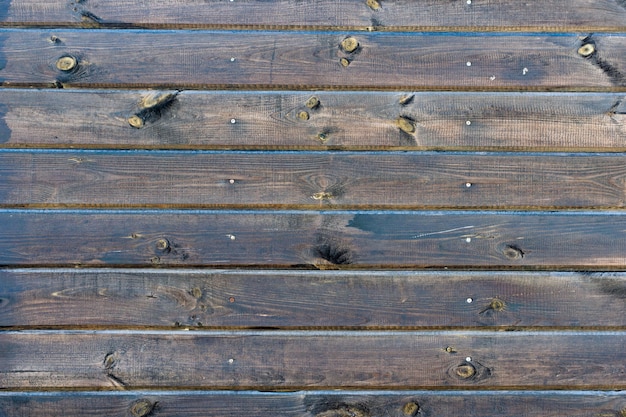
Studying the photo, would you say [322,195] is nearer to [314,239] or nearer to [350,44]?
[314,239]

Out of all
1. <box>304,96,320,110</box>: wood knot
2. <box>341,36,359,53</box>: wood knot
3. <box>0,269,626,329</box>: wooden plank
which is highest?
<box>341,36,359,53</box>: wood knot

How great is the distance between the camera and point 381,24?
1.99 metres

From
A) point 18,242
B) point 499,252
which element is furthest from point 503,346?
→ point 18,242

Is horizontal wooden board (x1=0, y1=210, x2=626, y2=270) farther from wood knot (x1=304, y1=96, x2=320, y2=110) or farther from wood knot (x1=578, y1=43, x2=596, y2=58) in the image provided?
wood knot (x1=578, y1=43, x2=596, y2=58)

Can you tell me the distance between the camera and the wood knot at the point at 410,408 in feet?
6.37

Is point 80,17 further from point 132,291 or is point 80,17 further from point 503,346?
point 503,346

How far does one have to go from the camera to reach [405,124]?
193 cm

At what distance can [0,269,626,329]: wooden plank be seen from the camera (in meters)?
1.94

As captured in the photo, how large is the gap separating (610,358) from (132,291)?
2.35 m

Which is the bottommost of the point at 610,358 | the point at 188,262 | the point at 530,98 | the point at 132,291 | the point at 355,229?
the point at 610,358

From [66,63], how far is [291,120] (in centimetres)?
113

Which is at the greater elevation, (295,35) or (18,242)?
(295,35)

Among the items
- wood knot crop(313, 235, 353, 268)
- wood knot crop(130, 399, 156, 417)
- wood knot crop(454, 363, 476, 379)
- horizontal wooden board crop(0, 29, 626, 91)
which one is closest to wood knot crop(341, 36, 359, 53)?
horizontal wooden board crop(0, 29, 626, 91)

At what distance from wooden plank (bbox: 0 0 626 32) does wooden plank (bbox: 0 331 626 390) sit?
5.03 feet
